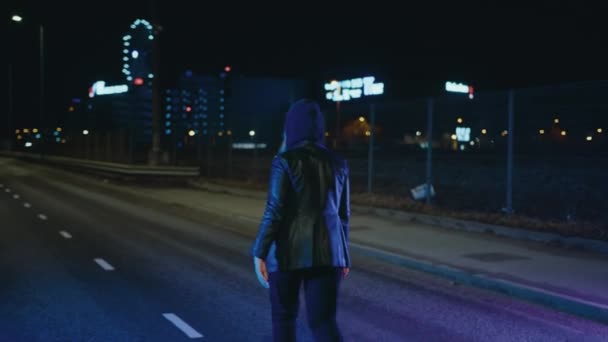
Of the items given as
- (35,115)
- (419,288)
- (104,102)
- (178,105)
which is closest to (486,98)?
(419,288)

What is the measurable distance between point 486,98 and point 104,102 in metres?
98.7

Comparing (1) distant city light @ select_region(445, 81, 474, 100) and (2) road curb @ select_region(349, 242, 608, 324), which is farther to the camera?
(1) distant city light @ select_region(445, 81, 474, 100)

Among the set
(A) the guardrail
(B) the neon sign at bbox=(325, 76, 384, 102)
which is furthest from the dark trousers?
(B) the neon sign at bbox=(325, 76, 384, 102)

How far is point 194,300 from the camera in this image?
27.3 feet

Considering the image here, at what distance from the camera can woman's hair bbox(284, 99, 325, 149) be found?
4.19m

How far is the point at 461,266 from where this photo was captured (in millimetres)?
10344

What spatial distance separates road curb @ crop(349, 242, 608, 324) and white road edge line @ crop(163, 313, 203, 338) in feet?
14.0

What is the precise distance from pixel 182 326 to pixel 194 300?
128 cm

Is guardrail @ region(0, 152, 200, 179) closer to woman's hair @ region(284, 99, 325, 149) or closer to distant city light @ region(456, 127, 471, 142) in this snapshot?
distant city light @ region(456, 127, 471, 142)

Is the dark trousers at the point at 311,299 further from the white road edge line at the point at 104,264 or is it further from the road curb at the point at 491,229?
the road curb at the point at 491,229

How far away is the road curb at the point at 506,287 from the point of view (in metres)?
7.79

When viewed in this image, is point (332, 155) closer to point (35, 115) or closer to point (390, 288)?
point (390, 288)

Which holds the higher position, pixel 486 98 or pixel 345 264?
pixel 486 98

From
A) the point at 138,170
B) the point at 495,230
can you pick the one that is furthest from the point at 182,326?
the point at 138,170
